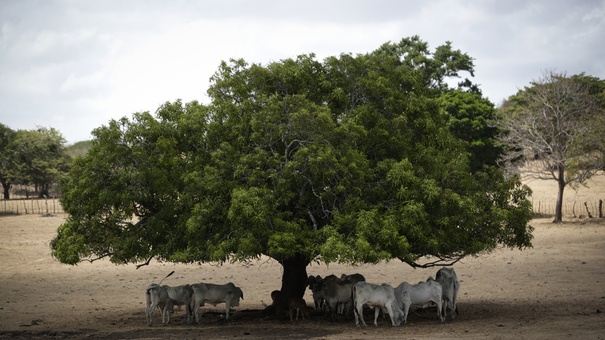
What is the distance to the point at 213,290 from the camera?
67.6 feet

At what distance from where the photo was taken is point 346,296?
20.7 m

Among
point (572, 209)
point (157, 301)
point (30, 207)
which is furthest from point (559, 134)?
point (30, 207)

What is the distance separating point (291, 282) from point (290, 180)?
14.8ft

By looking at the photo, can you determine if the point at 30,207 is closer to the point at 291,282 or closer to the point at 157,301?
the point at 157,301

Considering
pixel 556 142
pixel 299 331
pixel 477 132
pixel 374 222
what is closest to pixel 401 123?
pixel 374 222

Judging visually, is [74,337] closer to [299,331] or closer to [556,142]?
[299,331]

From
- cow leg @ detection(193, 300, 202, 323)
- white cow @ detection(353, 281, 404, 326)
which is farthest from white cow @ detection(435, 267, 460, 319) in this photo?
cow leg @ detection(193, 300, 202, 323)

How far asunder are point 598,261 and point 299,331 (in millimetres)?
19203

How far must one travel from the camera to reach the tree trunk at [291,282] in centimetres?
2152

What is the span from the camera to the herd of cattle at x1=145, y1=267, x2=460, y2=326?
19.4 m

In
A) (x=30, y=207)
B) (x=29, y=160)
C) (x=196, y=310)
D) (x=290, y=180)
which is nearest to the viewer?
(x=290, y=180)

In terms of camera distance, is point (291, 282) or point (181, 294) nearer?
point (181, 294)

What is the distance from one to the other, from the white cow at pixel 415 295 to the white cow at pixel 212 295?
492 cm

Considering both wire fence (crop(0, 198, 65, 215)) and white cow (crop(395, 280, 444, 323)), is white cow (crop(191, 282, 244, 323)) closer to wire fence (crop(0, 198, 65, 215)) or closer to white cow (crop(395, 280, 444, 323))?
white cow (crop(395, 280, 444, 323))
